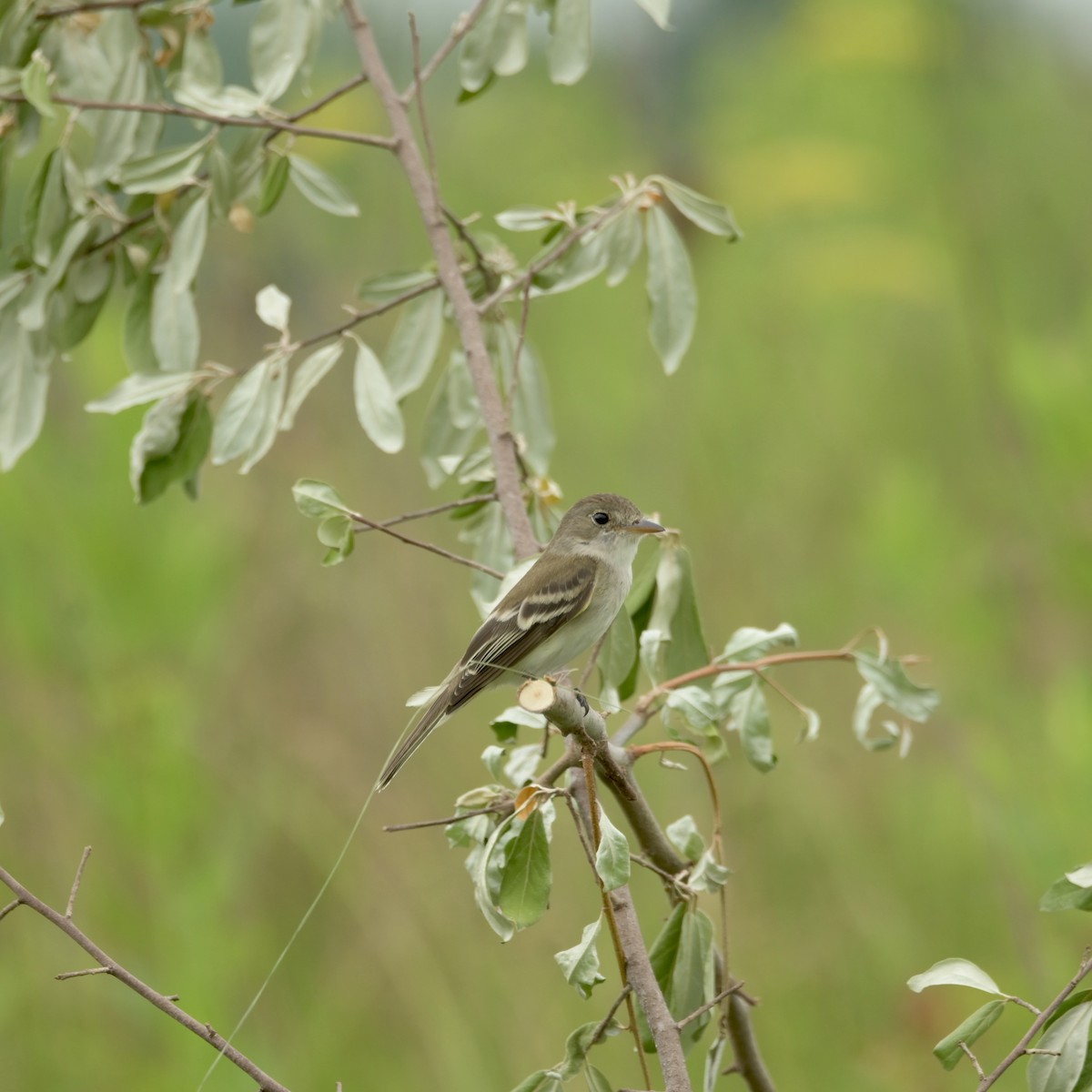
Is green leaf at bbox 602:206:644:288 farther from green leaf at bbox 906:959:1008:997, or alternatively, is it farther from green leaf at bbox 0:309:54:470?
green leaf at bbox 906:959:1008:997

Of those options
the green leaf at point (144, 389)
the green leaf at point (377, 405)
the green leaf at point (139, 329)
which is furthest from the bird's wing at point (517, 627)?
the green leaf at point (139, 329)

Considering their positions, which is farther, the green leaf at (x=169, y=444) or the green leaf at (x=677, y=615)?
the green leaf at (x=169, y=444)

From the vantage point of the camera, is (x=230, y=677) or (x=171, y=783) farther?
(x=230, y=677)

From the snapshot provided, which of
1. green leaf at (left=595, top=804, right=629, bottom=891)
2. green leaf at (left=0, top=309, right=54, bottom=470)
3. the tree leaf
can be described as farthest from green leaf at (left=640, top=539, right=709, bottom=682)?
green leaf at (left=0, top=309, right=54, bottom=470)

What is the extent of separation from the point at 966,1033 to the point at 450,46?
2176 millimetres

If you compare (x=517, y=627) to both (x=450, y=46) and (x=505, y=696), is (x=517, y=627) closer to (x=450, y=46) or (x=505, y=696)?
(x=450, y=46)

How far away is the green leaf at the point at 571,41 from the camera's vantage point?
2792mm

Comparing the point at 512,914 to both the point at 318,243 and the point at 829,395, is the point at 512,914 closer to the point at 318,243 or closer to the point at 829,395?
the point at 318,243

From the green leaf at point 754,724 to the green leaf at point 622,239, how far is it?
0.95m

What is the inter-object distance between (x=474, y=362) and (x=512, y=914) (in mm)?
1153

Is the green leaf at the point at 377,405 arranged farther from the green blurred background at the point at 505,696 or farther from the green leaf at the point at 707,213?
the green blurred background at the point at 505,696

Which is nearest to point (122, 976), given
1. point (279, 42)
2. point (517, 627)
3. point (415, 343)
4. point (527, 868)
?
point (527, 868)

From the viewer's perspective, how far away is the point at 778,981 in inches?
179

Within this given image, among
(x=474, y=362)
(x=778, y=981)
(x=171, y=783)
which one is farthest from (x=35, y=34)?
(x=778, y=981)
